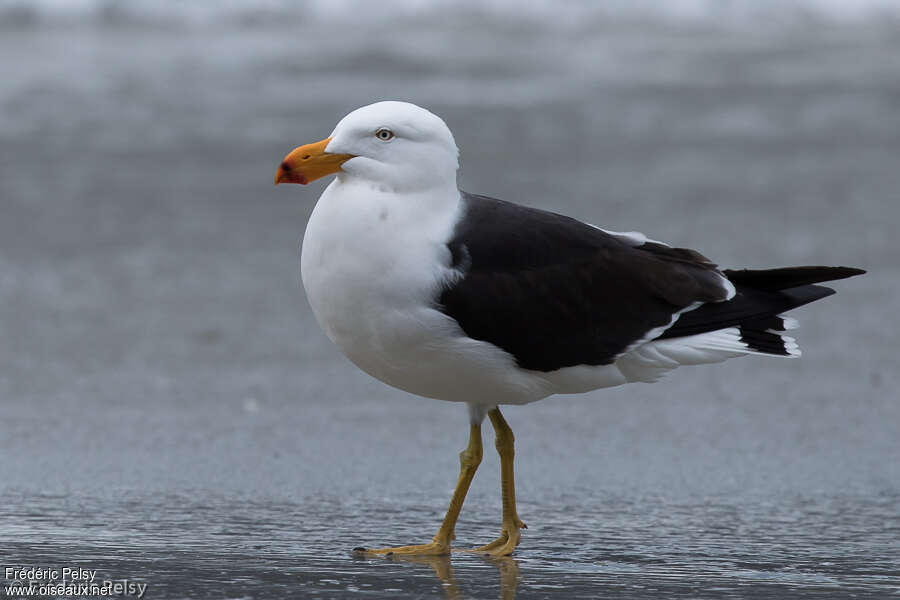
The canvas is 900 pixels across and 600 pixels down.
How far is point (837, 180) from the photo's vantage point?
8.70 m

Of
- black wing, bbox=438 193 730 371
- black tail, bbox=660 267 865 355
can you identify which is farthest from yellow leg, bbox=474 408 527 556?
black tail, bbox=660 267 865 355

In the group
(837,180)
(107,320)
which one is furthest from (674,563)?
(837,180)

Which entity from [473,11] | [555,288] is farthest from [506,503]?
[473,11]

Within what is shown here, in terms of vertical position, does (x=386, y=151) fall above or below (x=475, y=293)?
above

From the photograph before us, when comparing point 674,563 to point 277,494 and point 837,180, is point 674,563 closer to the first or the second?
point 277,494

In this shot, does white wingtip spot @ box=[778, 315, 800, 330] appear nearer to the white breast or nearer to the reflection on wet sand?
the white breast

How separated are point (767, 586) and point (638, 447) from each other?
1600mm

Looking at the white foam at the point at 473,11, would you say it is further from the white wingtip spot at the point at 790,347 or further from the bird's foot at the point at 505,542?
the bird's foot at the point at 505,542

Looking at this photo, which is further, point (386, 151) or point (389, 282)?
point (386, 151)

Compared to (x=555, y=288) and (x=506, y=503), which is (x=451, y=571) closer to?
(x=506, y=503)

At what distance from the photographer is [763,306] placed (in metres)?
4.18

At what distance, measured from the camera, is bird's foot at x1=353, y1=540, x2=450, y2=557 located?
3736mm

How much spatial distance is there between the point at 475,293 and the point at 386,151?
0.44 m

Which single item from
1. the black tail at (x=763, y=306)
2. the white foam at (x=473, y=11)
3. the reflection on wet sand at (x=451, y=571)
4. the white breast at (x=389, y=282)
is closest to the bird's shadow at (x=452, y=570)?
the reflection on wet sand at (x=451, y=571)
